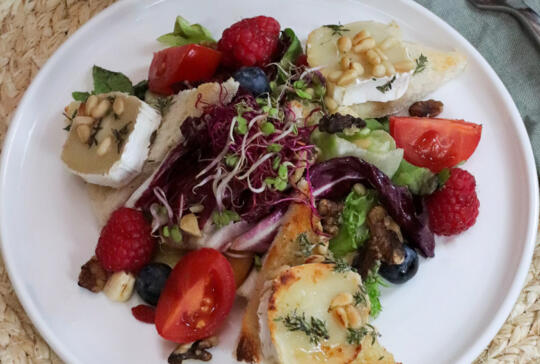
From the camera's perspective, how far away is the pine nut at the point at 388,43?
3.09 metres

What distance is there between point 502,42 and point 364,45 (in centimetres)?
122

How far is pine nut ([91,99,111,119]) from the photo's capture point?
2.89 meters

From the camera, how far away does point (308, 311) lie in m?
2.38

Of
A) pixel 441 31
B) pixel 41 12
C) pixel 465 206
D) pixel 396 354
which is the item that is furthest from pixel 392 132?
pixel 41 12

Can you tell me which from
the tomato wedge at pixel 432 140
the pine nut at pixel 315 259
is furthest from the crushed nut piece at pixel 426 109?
the pine nut at pixel 315 259

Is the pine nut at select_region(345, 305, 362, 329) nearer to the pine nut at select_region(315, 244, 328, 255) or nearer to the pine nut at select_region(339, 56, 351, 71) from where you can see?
the pine nut at select_region(315, 244, 328, 255)

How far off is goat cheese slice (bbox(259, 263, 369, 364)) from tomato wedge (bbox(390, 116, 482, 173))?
0.92 m

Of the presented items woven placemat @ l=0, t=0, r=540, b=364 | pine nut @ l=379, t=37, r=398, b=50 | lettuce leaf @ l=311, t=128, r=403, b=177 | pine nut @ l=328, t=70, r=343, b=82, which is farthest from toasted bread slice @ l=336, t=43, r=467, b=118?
woven placemat @ l=0, t=0, r=540, b=364

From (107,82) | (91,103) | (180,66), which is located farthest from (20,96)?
(180,66)

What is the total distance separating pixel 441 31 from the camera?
3449 mm

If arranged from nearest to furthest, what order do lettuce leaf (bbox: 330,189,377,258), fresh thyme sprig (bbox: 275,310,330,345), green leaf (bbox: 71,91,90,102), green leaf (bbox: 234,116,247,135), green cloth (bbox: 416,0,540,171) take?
fresh thyme sprig (bbox: 275,310,330,345) → green leaf (bbox: 234,116,247,135) → lettuce leaf (bbox: 330,189,377,258) → green leaf (bbox: 71,91,90,102) → green cloth (bbox: 416,0,540,171)

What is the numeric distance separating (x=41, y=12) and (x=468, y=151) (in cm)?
261

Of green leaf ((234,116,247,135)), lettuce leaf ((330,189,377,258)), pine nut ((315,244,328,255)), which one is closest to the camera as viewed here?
pine nut ((315,244,328,255))

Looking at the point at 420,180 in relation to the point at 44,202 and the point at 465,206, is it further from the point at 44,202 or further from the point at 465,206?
the point at 44,202
